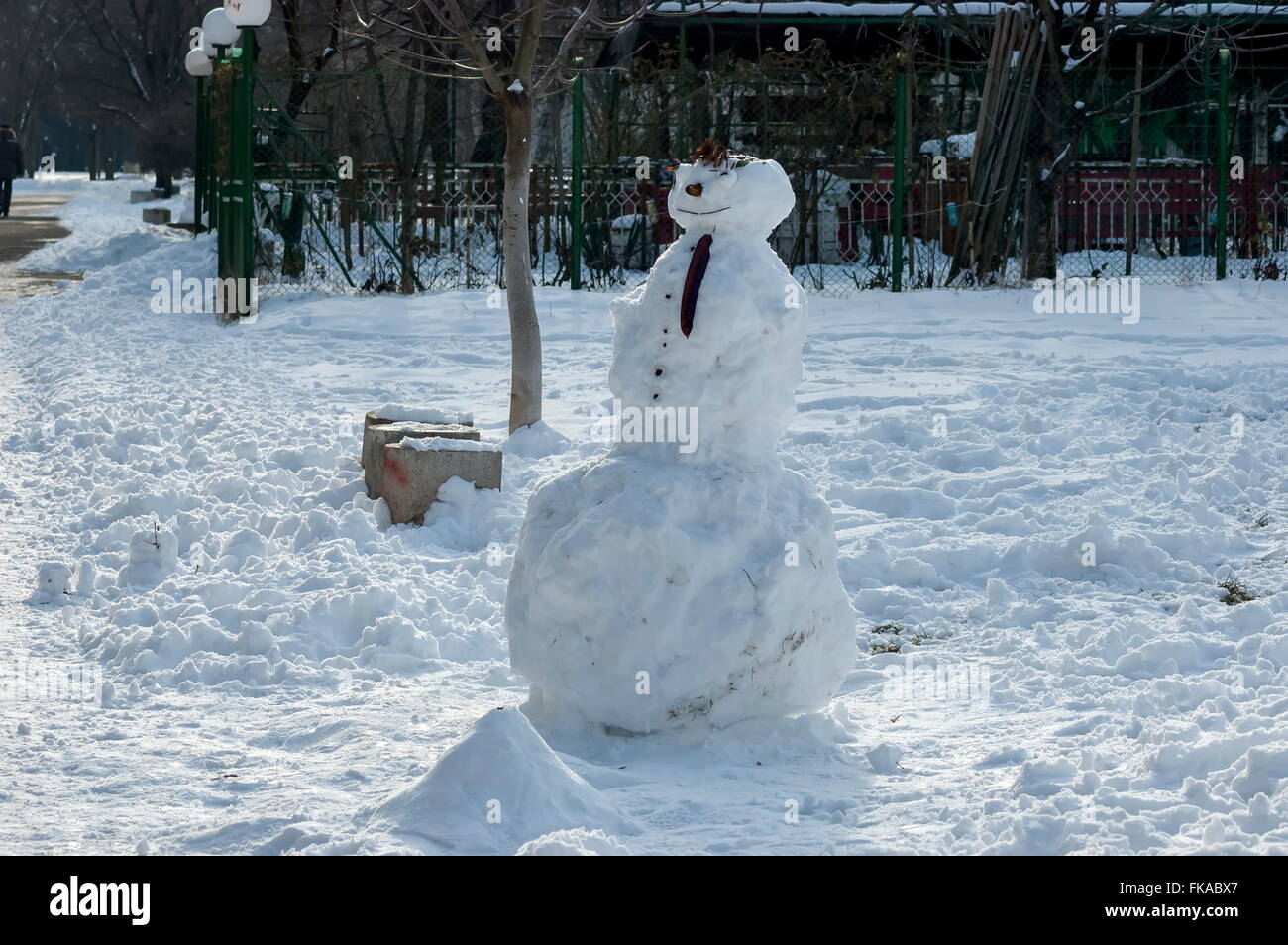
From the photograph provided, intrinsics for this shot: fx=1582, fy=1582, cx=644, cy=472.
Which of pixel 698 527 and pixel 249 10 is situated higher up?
pixel 249 10

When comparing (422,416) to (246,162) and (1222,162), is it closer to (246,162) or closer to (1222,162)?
(246,162)

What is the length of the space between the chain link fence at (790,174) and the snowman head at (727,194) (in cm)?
1027

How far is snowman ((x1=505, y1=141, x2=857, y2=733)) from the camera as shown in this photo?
472cm

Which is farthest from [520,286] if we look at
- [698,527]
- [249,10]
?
[249,10]

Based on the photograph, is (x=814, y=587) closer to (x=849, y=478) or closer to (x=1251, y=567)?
(x=1251, y=567)

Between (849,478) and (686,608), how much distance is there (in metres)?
3.64

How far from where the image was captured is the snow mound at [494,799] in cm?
390

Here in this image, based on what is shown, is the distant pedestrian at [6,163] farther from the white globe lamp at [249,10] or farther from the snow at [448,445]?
the snow at [448,445]

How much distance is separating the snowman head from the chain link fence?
1027 cm

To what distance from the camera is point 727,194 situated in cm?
496

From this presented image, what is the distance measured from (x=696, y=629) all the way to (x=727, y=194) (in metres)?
1.37

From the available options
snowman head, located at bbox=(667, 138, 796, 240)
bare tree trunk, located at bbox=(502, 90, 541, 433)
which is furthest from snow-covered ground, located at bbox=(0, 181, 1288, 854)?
snowman head, located at bbox=(667, 138, 796, 240)


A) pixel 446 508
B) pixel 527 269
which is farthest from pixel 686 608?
pixel 527 269
